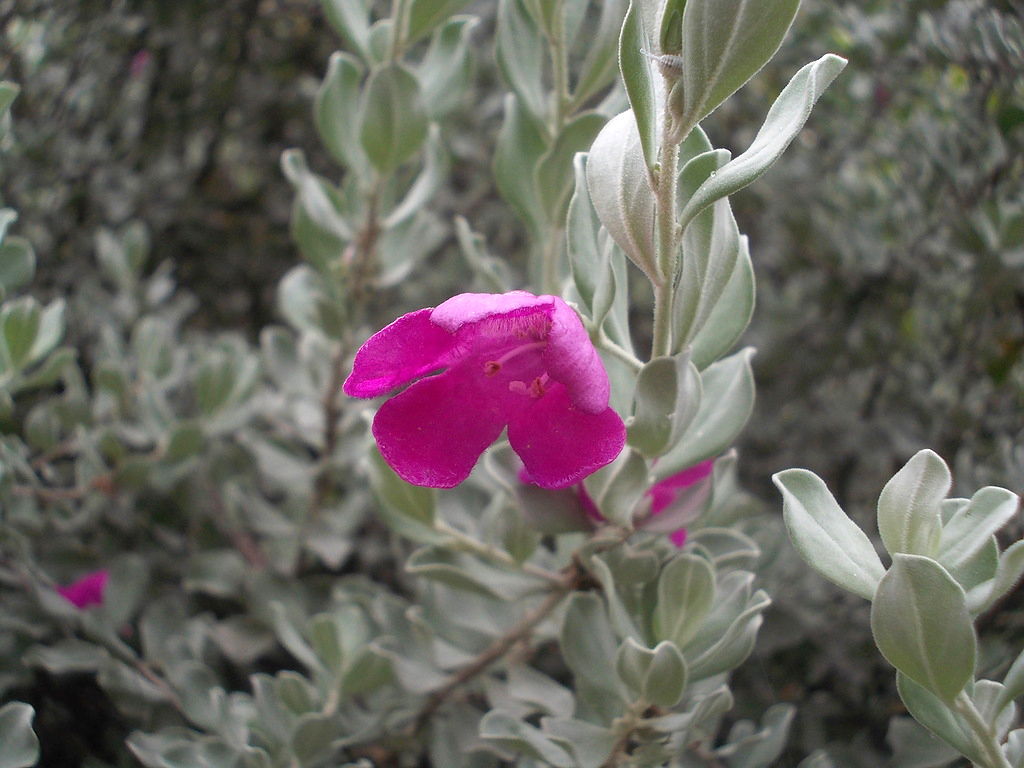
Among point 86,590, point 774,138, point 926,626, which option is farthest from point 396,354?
point 86,590

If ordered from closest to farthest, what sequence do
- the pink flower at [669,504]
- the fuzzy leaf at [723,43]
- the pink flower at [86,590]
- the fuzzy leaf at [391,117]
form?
the fuzzy leaf at [723,43]
the pink flower at [669,504]
the fuzzy leaf at [391,117]
the pink flower at [86,590]

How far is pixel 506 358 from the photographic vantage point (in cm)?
64

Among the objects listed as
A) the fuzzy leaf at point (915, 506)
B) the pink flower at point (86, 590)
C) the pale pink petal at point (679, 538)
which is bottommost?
the pink flower at point (86, 590)

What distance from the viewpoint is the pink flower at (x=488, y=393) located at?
555 mm

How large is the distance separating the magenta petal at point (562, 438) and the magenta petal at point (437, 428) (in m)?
0.03

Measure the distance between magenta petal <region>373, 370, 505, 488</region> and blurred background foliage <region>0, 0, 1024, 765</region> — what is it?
0.52 m

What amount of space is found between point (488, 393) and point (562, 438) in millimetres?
77

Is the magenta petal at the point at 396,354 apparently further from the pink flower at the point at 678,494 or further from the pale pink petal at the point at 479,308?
the pink flower at the point at 678,494

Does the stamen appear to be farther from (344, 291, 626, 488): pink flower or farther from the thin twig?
the thin twig

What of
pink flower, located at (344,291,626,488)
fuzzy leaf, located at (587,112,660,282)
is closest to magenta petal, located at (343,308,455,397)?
pink flower, located at (344,291,626,488)

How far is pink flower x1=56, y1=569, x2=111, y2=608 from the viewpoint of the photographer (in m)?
1.08

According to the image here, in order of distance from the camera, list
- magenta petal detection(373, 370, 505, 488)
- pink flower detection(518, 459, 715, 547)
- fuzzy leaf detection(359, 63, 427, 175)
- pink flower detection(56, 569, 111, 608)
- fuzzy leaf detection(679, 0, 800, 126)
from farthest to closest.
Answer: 1. pink flower detection(56, 569, 111, 608)
2. fuzzy leaf detection(359, 63, 427, 175)
3. pink flower detection(518, 459, 715, 547)
4. magenta petal detection(373, 370, 505, 488)
5. fuzzy leaf detection(679, 0, 800, 126)

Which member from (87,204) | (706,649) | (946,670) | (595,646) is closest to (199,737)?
(595,646)

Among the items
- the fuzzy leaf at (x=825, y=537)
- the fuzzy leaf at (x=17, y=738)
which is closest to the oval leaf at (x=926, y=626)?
the fuzzy leaf at (x=825, y=537)
